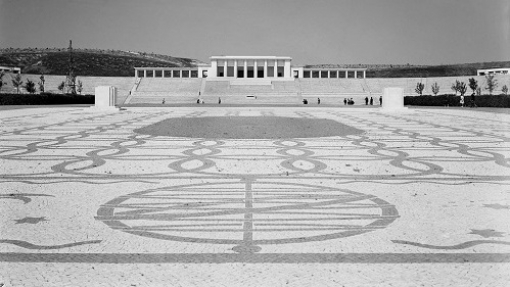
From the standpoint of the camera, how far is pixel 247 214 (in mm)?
4926

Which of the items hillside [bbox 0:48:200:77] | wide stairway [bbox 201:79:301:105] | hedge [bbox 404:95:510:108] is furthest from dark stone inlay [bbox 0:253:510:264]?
hillside [bbox 0:48:200:77]

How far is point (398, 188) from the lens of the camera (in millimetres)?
6297

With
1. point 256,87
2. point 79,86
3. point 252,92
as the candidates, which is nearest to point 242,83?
point 256,87

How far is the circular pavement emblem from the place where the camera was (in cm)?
427

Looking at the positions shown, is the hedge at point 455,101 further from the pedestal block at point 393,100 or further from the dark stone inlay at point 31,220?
the dark stone inlay at point 31,220

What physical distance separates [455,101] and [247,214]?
37659 millimetres

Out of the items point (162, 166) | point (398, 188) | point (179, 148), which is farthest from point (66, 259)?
point (179, 148)

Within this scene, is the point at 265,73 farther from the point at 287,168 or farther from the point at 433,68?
the point at 287,168

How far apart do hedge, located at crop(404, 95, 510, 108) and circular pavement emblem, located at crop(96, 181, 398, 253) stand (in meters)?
32.5

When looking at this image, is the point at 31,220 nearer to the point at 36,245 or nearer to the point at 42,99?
the point at 36,245

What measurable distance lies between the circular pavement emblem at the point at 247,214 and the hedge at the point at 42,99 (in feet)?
114

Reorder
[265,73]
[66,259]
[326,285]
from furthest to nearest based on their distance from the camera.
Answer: [265,73] < [66,259] < [326,285]

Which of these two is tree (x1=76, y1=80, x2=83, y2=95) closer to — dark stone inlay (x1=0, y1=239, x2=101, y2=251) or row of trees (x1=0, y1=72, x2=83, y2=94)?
row of trees (x1=0, y1=72, x2=83, y2=94)

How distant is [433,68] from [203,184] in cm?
10185
